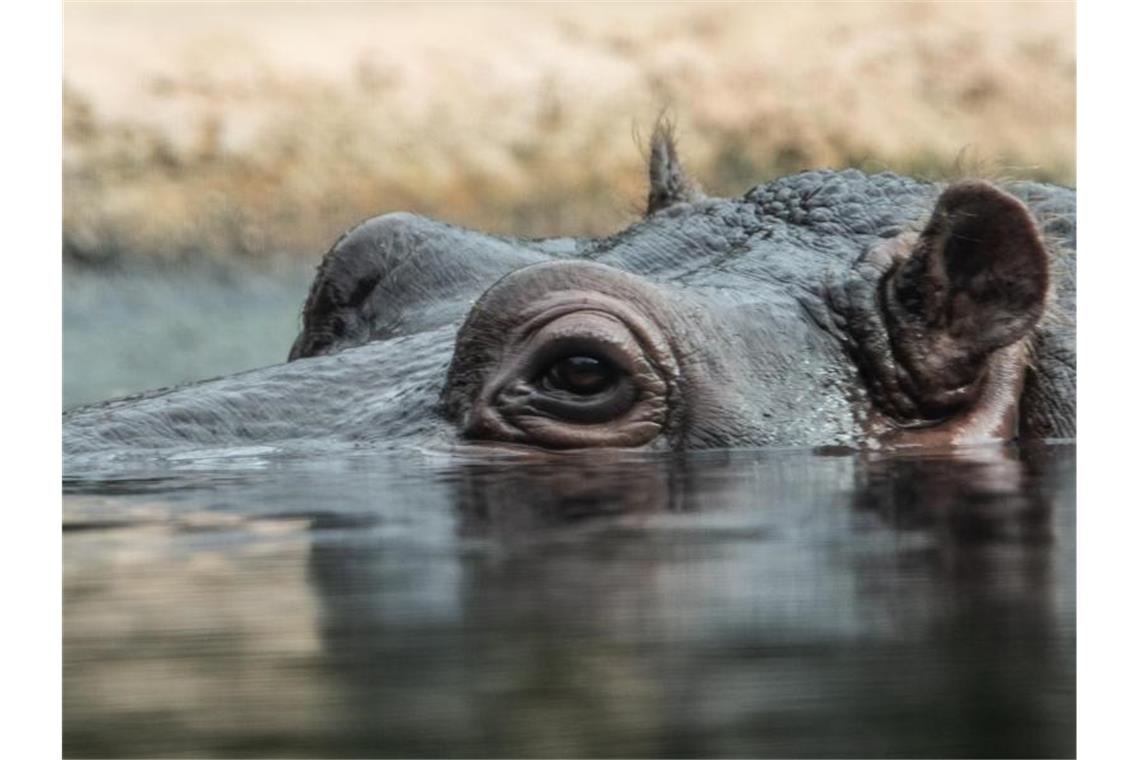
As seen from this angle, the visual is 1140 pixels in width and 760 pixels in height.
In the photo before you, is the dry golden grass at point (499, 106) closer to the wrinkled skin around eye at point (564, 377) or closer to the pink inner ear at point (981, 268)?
the pink inner ear at point (981, 268)

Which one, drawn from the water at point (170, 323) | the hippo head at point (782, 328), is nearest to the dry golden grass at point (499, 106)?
the water at point (170, 323)

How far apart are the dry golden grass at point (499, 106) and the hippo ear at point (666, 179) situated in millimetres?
490

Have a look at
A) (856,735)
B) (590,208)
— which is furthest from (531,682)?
(590,208)

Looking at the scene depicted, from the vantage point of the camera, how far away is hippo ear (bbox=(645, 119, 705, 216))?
623 cm

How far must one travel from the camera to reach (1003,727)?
2588 millimetres

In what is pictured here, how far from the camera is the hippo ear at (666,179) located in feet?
20.4

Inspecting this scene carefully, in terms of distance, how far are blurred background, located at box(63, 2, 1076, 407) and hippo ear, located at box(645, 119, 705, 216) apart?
1.45ft

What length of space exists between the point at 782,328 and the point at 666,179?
5.05ft

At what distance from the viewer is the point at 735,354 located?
4652 mm

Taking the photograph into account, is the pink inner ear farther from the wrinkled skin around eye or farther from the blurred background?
the wrinkled skin around eye

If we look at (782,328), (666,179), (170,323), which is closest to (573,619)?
(782,328)

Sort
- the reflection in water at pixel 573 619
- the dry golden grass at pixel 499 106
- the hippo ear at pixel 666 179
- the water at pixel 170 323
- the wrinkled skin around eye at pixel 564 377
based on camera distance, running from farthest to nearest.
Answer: the water at pixel 170 323 < the dry golden grass at pixel 499 106 < the hippo ear at pixel 666 179 < the wrinkled skin around eye at pixel 564 377 < the reflection in water at pixel 573 619

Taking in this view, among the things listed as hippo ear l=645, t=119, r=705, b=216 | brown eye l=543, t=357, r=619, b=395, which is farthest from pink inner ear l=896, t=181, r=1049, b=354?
hippo ear l=645, t=119, r=705, b=216
